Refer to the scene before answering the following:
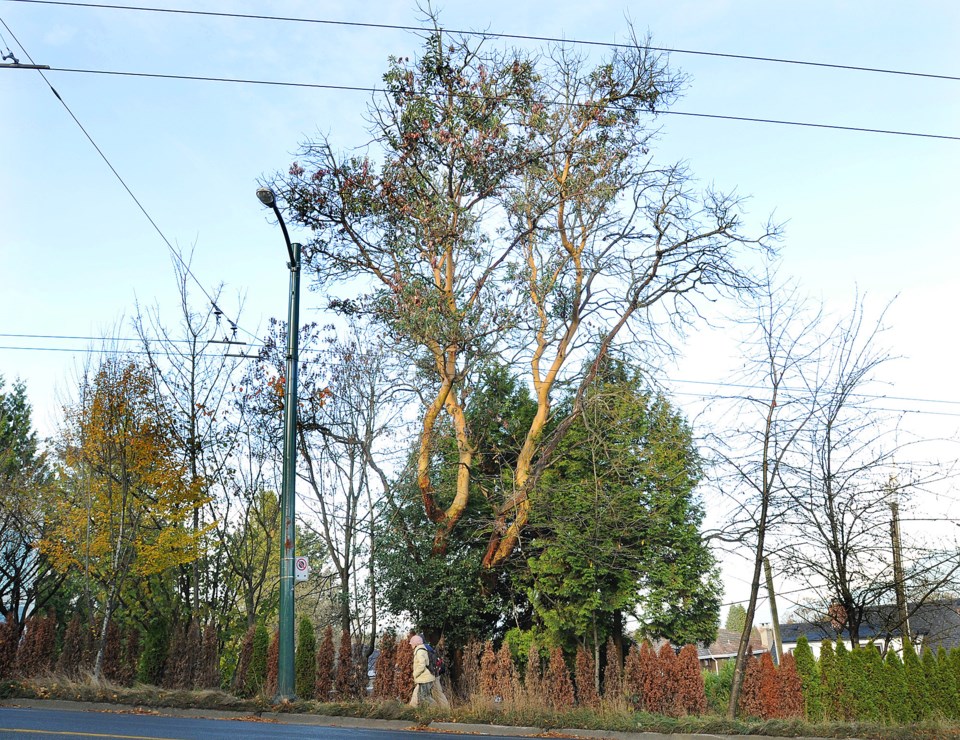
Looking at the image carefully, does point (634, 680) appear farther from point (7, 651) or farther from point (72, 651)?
point (7, 651)

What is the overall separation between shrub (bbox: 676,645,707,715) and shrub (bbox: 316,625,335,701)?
6888 mm

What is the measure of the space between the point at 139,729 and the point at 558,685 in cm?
871

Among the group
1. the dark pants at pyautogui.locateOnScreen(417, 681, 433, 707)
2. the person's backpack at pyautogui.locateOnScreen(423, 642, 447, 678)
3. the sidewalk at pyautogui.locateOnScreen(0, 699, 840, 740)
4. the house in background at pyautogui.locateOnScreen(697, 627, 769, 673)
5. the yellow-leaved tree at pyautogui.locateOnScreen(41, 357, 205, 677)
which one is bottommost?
the house in background at pyautogui.locateOnScreen(697, 627, 769, 673)

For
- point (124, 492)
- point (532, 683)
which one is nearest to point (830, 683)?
point (532, 683)

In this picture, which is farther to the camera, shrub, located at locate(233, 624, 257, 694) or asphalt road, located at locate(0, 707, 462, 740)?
shrub, located at locate(233, 624, 257, 694)

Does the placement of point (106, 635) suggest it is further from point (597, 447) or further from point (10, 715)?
point (597, 447)

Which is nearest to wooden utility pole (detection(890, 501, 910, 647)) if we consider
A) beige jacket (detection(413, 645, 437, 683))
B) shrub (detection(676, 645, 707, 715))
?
shrub (detection(676, 645, 707, 715))

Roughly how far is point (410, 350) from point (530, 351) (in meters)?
3.30

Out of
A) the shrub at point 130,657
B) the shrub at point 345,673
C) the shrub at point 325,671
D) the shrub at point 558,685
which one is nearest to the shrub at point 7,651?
the shrub at point 130,657

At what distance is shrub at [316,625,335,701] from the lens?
1769 cm

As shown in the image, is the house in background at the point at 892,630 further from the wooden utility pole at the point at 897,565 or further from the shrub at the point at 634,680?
the shrub at the point at 634,680

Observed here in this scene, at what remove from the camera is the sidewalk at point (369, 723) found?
13.1 m

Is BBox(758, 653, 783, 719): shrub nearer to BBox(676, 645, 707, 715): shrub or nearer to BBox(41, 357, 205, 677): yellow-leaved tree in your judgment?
BBox(676, 645, 707, 715): shrub

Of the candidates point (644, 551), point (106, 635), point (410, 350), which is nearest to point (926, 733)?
point (644, 551)
